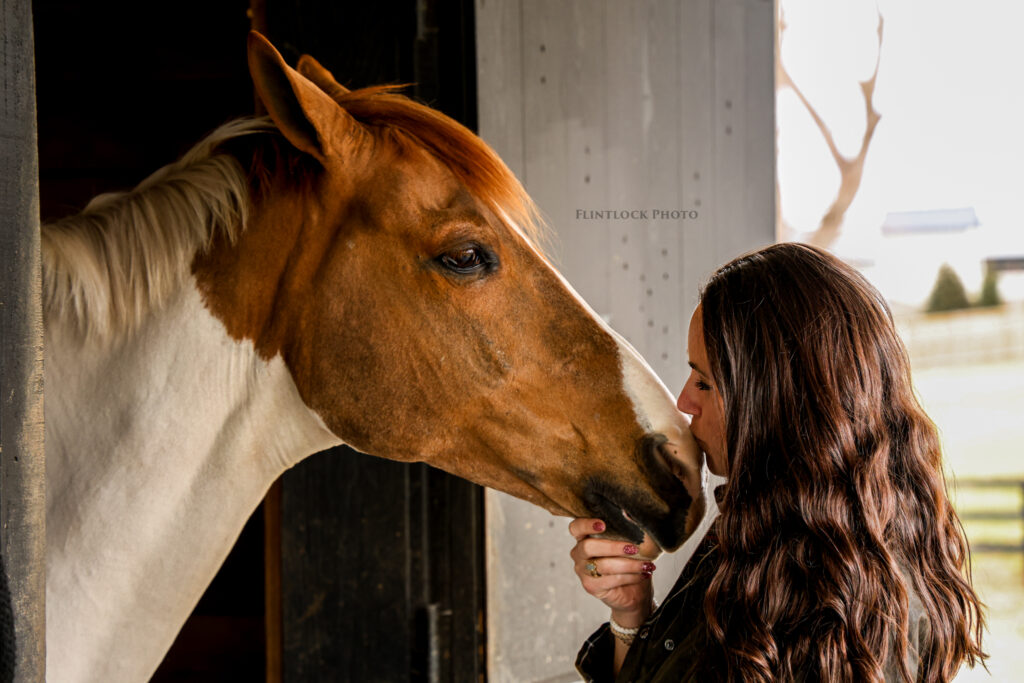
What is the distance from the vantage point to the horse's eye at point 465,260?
1217mm

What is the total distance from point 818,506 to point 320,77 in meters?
1.12

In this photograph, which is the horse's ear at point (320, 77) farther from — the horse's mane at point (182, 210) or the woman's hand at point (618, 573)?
the woman's hand at point (618, 573)

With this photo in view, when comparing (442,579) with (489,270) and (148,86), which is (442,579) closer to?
(489,270)

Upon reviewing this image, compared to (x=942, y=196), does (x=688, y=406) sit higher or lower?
lower

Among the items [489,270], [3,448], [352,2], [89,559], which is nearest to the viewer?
[3,448]

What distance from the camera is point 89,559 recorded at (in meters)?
1.13

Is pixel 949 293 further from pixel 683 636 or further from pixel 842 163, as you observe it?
pixel 683 636

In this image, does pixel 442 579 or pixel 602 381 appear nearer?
pixel 602 381

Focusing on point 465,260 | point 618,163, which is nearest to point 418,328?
point 465,260

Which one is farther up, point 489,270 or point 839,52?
point 839,52

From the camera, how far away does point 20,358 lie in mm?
753

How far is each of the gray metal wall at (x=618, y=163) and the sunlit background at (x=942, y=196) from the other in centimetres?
293

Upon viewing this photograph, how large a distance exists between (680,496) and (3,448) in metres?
0.87

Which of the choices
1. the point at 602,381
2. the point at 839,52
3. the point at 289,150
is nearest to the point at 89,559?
the point at 289,150
